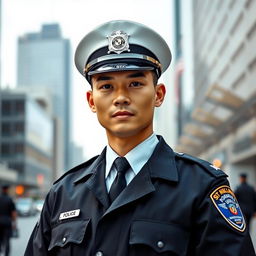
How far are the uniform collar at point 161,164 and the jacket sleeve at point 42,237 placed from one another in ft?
0.65

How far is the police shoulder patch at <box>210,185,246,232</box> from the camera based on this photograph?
2033mm

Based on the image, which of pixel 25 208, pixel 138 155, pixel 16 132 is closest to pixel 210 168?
pixel 138 155

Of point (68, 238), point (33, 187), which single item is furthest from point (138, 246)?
point (33, 187)

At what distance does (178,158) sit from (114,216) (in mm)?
392

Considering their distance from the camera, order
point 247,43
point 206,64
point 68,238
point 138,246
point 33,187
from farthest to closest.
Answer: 1. point 33,187
2. point 206,64
3. point 247,43
4. point 68,238
5. point 138,246

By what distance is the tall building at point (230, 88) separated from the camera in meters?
36.9

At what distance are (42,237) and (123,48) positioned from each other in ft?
2.94

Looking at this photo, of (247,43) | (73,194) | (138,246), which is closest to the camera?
(138,246)

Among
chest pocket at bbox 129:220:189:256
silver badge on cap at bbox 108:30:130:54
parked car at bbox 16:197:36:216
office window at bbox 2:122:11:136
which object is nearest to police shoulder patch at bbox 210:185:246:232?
chest pocket at bbox 129:220:189:256

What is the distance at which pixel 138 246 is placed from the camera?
6.70 feet

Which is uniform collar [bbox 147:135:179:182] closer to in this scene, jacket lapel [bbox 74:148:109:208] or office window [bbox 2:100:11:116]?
jacket lapel [bbox 74:148:109:208]

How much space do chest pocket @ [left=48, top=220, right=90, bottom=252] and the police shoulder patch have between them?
532 millimetres

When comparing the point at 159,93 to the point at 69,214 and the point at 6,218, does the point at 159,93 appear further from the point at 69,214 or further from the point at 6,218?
the point at 6,218

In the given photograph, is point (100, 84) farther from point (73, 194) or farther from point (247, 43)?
point (247, 43)
